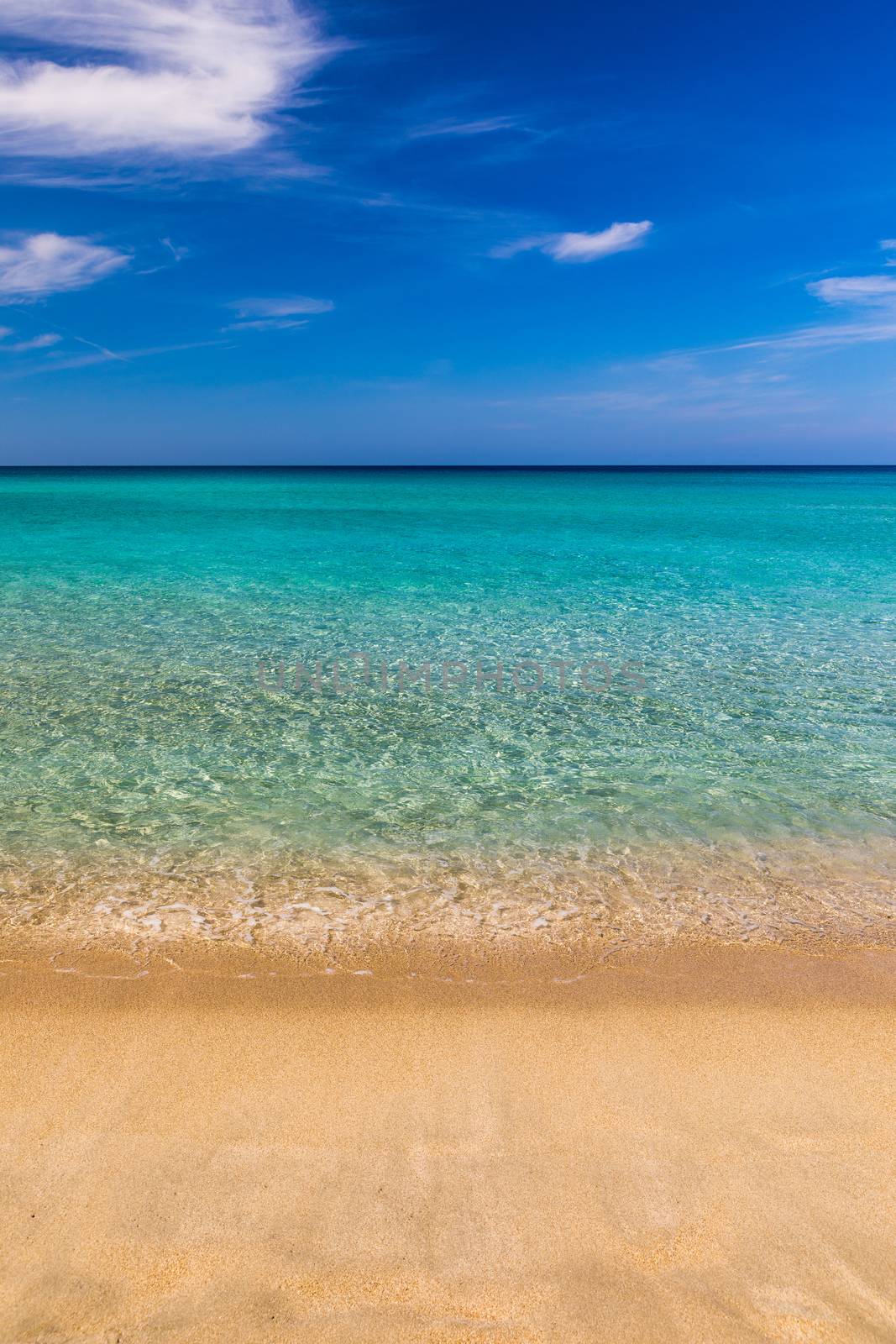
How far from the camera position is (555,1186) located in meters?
2.33

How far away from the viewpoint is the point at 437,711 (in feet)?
24.3

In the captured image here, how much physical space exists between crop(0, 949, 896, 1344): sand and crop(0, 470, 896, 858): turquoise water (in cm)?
152

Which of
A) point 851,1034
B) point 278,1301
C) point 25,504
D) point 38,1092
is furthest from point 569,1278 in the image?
point 25,504

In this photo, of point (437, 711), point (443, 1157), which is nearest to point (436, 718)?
point (437, 711)

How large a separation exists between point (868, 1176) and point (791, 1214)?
0.32m

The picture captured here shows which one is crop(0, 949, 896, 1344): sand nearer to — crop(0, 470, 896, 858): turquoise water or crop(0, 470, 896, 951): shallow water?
crop(0, 470, 896, 951): shallow water

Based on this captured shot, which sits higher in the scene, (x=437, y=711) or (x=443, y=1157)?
(x=437, y=711)

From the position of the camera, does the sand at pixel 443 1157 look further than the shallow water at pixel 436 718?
No

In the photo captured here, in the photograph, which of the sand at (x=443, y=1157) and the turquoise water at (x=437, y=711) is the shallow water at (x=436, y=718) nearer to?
the turquoise water at (x=437, y=711)

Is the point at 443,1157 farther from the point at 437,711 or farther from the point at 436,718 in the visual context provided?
the point at 437,711

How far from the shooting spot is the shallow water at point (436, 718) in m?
4.86

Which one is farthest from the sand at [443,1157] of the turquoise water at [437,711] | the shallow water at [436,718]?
the turquoise water at [437,711]

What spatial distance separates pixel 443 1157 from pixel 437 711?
200 inches

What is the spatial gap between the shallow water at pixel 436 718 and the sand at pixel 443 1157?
49.8 inches
